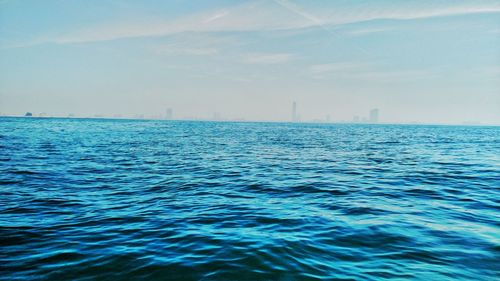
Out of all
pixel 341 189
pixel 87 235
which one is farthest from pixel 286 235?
pixel 341 189

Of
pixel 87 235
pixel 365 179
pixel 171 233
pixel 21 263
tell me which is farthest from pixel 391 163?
pixel 21 263

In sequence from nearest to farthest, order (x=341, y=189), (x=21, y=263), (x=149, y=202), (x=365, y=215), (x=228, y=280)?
1. (x=228, y=280)
2. (x=21, y=263)
3. (x=365, y=215)
4. (x=149, y=202)
5. (x=341, y=189)

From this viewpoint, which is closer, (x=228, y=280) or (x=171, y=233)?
(x=228, y=280)

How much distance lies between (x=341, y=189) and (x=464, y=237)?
5.82 m

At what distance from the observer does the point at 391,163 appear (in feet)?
72.2

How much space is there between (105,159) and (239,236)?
734 inches

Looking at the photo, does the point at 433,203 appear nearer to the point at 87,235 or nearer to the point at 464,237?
the point at 464,237

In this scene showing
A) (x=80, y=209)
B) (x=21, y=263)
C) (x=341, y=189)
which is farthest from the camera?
(x=341, y=189)

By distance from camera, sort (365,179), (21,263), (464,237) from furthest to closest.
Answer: (365,179), (464,237), (21,263)

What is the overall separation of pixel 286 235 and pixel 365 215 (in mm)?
3090

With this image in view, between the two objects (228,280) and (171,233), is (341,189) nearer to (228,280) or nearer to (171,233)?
(171,233)

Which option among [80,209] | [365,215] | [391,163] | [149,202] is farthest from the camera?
[391,163]

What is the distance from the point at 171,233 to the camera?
24.5 feet

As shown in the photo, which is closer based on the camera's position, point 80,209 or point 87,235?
point 87,235
